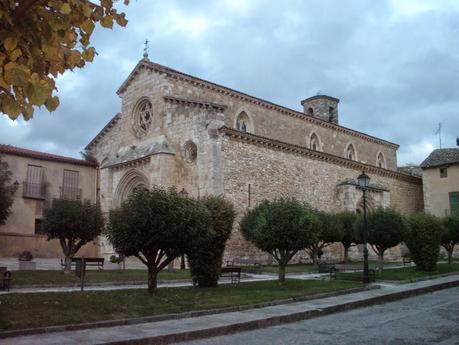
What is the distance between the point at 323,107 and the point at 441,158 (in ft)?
36.1

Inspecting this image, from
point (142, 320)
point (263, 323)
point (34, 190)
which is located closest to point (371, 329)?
point (263, 323)

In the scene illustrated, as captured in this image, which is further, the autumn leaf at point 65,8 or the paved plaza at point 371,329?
the paved plaza at point 371,329

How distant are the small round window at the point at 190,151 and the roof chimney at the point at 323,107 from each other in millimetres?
17338

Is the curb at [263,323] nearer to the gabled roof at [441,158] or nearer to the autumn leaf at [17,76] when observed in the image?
the autumn leaf at [17,76]

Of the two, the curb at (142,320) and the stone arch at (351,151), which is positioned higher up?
the stone arch at (351,151)

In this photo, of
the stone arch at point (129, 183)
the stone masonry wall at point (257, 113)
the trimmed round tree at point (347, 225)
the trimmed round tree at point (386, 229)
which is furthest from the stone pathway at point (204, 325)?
the stone masonry wall at point (257, 113)

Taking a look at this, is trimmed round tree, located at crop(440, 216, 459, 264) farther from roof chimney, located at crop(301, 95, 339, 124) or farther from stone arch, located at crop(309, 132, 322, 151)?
roof chimney, located at crop(301, 95, 339, 124)

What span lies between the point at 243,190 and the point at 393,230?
869 centimetres

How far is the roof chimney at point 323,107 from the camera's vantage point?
1670 inches

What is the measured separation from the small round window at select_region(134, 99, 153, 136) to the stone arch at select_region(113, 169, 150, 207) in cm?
288

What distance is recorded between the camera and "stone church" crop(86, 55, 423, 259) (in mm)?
27250

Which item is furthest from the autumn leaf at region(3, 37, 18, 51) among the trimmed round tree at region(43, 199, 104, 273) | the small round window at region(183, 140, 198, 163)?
the small round window at region(183, 140, 198, 163)

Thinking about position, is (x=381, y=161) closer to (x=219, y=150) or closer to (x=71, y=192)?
(x=219, y=150)

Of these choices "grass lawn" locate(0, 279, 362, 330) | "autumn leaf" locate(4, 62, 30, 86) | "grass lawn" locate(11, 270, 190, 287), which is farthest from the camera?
"grass lawn" locate(11, 270, 190, 287)
